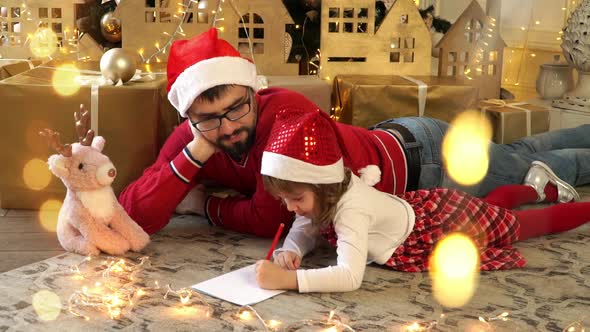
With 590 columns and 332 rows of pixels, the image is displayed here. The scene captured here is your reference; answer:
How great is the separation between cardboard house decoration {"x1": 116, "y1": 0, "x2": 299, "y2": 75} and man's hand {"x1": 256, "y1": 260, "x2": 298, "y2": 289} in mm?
1195

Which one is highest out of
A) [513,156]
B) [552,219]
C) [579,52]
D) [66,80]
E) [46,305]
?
[579,52]

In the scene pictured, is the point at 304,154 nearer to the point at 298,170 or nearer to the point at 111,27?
the point at 298,170

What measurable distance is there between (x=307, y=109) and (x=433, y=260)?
502 millimetres

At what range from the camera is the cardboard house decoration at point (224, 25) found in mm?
2725

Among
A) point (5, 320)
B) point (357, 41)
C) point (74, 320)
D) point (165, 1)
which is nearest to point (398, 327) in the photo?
point (74, 320)

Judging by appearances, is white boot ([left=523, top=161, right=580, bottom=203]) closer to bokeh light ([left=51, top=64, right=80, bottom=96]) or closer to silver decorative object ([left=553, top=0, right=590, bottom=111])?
silver decorative object ([left=553, top=0, right=590, bottom=111])

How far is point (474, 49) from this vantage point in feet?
9.60

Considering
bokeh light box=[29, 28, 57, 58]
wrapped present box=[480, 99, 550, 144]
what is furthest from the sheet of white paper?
bokeh light box=[29, 28, 57, 58]

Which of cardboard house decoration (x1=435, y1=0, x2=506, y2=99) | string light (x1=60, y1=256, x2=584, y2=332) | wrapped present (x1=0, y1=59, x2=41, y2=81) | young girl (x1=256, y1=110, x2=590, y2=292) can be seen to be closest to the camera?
string light (x1=60, y1=256, x2=584, y2=332)

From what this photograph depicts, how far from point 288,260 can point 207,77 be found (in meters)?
0.48

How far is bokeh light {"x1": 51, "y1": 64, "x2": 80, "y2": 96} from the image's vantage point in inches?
88.6

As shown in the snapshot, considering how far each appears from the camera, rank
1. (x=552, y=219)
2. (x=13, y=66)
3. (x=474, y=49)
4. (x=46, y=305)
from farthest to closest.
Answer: (x=474, y=49), (x=13, y=66), (x=552, y=219), (x=46, y=305)

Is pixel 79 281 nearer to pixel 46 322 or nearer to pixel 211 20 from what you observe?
pixel 46 322

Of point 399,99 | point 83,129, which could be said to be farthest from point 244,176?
point 399,99
